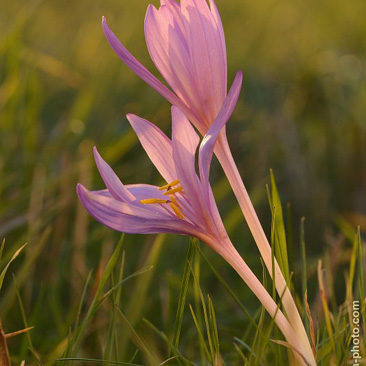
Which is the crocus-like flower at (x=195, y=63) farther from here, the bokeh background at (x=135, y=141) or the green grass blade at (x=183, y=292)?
the bokeh background at (x=135, y=141)

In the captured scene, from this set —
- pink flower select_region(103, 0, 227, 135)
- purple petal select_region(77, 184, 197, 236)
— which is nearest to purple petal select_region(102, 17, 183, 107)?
pink flower select_region(103, 0, 227, 135)

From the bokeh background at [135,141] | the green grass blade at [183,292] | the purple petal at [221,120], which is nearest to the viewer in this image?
the purple petal at [221,120]

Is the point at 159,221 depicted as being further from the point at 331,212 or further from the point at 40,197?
the point at 331,212

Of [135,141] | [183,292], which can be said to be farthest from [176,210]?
[135,141]

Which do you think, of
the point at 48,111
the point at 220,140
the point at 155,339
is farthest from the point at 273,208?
the point at 48,111

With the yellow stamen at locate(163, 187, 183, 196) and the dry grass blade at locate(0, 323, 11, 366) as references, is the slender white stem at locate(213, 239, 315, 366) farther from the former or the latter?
the dry grass blade at locate(0, 323, 11, 366)

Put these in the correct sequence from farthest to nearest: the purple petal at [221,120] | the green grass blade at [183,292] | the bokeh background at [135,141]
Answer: the bokeh background at [135,141]
the green grass blade at [183,292]
the purple petal at [221,120]

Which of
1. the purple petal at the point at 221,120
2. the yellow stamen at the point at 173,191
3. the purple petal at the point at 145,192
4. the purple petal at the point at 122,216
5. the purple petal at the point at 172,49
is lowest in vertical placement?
the purple petal at the point at 122,216

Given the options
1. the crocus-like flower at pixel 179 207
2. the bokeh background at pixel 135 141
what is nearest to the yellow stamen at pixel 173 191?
the crocus-like flower at pixel 179 207
